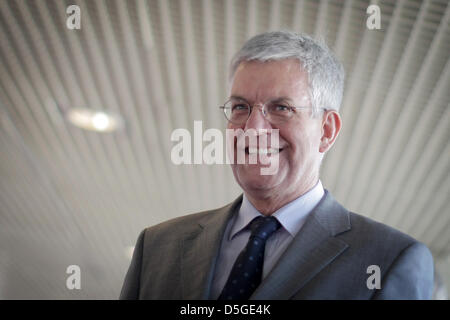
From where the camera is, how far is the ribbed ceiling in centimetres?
354

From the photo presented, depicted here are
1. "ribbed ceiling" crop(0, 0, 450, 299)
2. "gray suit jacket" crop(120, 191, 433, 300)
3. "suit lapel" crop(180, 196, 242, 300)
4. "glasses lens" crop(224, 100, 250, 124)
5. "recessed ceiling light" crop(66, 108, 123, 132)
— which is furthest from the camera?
"recessed ceiling light" crop(66, 108, 123, 132)

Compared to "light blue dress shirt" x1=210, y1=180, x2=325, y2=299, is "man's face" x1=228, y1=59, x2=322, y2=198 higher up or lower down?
higher up

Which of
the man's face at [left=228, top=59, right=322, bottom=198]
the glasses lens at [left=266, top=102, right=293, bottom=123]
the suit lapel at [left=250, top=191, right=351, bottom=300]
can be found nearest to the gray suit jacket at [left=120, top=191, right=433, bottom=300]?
the suit lapel at [left=250, top=191, right=351, bottom=300]

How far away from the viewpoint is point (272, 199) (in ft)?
3.92

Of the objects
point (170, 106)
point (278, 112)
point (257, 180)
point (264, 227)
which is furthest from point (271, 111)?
point (170, 106)

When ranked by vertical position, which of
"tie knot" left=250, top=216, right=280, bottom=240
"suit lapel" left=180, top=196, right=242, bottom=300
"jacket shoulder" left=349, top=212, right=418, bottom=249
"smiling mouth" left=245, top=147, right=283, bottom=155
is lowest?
"suit lapel" left=180, top=196, right=242, bottom=300

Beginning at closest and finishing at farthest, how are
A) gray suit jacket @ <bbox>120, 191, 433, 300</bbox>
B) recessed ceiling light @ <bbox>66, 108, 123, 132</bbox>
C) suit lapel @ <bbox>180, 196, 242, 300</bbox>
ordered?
gray suit jacket @ <bbox>120, 191, 433, 300</bbox> → suit lapel @ <bbox>180, 196, 242, 300</bbox> → recessed ceiling light @ <bbox>66, 108, 123, 132</bbox>

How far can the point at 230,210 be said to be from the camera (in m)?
1.26

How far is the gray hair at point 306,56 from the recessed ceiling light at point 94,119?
13.0 ft

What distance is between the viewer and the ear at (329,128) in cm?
126

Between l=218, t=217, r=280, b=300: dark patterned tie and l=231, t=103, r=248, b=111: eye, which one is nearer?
l=218, t=217, r=280, b=300: dark patterned tie

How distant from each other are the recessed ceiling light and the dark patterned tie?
4086mm

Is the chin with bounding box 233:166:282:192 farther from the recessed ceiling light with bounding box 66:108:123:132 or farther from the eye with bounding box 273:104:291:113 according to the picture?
the recessed ceiling light with bounding box 66:108:123:132
